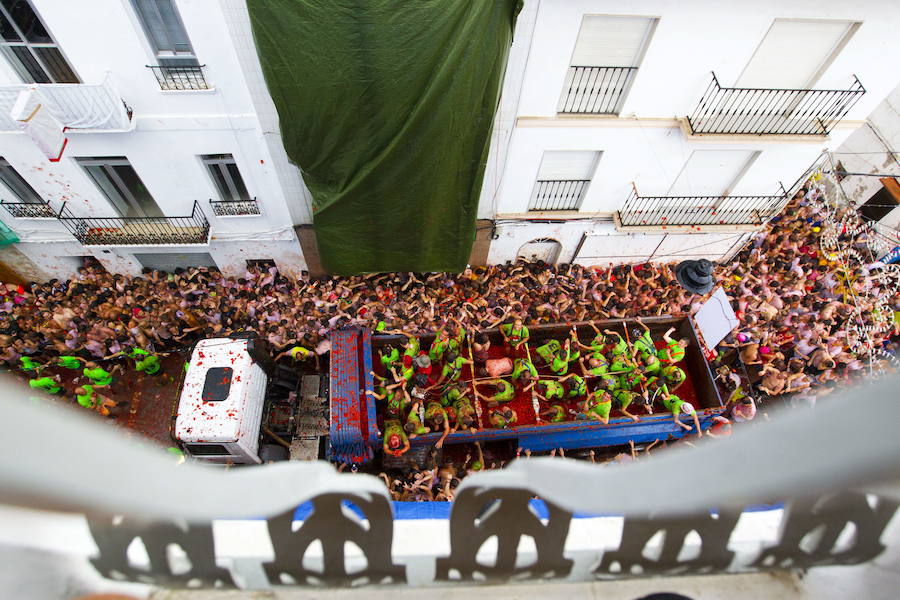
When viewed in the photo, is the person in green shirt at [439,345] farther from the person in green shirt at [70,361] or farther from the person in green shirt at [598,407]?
the person in green shirt at [70,361]

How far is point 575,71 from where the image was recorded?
10.6 meters

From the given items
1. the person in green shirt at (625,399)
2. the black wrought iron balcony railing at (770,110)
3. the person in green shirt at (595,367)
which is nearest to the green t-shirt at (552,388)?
the person in green shirt at (595,367)

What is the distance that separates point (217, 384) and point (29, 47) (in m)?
7.45

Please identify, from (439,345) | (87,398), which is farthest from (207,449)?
(439,345)

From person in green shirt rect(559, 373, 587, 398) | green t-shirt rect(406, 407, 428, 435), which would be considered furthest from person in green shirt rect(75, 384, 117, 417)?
person in green shirt rect(559, 373, 587, 398)

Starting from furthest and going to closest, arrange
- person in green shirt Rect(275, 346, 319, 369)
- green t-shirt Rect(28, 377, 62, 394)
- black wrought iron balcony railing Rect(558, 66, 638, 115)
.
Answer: person in green shirt Rect(275, 346, 319, 369) → green t-shirt Rect(28, 377, 62, 394) → black wrought iron balcony railing Rect(558, 66, 638, 115)

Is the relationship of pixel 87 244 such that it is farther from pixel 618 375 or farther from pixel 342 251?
pixel 618 375

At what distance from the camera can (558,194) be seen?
13.8 meters

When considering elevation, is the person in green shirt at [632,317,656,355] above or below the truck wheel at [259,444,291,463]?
above

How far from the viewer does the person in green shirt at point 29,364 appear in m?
13.1

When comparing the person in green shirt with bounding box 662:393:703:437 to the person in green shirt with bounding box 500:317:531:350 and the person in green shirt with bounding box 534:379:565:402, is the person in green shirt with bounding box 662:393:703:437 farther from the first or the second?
the person in green shirt with bounding box 500:317:531:350

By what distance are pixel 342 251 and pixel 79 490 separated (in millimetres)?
11752

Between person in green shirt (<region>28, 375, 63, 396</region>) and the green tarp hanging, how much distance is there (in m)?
7.71

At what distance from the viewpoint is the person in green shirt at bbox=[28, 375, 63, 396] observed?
12.6 metres
